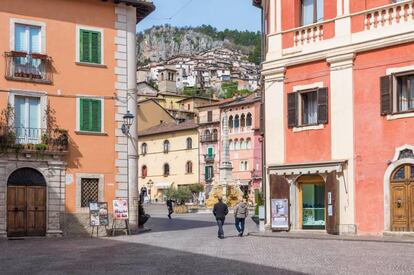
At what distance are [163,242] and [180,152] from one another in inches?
3174

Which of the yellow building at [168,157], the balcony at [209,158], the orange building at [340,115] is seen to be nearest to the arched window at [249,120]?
the balcony at [209,158]

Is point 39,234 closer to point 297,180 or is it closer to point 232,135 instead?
point 297,180

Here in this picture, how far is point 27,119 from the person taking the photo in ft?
90.7

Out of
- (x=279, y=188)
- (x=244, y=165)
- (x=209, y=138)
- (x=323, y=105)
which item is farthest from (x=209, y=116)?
(x=323, y=105)

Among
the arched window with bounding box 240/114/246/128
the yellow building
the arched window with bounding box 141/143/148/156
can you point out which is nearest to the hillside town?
the arched window with bounding box 240/114/246/128

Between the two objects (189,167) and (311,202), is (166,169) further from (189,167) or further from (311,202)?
(311,202)

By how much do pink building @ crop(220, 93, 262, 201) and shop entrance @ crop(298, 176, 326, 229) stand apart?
6482 cm

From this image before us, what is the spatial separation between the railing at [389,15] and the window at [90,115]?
10.6 m

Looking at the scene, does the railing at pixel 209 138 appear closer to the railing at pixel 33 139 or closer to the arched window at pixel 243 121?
the arched window at pixel 243 121

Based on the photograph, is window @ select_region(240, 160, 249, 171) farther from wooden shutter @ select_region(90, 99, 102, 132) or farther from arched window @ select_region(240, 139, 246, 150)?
wooden shutter @ select_region(90, 99, 102, 132)

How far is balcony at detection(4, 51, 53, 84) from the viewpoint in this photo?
2728 centimetres

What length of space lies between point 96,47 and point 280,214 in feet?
31.5

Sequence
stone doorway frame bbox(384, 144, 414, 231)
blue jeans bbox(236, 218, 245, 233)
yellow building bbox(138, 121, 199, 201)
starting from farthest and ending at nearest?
yellow building bbox(138, 121, 199, 201)
blue jeans bbox(236, 218, 245, 233)
stone doorway frame bbox(384, 144, 414, 231)

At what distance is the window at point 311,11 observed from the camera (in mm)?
27562
